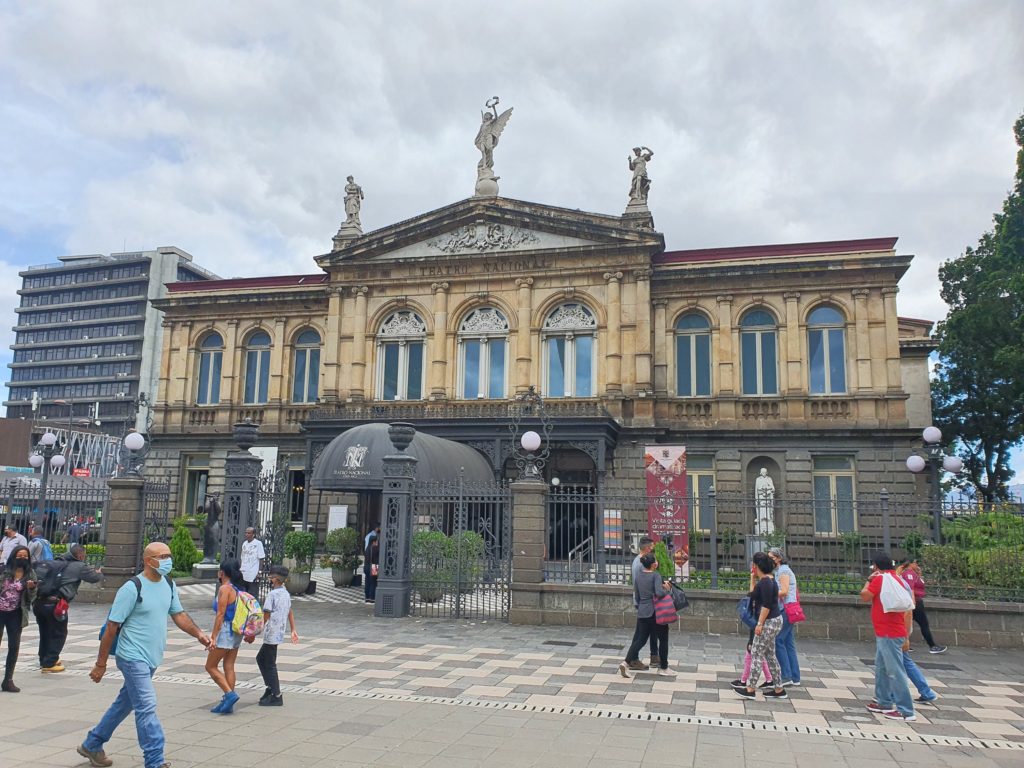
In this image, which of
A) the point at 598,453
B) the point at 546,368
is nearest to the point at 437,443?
the point at 598,453

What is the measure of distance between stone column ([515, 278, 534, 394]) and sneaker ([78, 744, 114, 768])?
22289mm

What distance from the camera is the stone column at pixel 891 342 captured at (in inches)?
1043

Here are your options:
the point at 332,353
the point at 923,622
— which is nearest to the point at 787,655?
the point at 923,622

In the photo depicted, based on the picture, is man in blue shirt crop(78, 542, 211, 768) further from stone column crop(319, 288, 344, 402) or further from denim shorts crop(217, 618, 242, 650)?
stone column crop(319, 288, 344, 402)

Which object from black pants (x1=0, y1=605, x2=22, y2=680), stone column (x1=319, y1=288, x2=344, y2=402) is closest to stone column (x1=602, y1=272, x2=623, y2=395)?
stone column (x1=319, y1=288, x2=344, y2=402)

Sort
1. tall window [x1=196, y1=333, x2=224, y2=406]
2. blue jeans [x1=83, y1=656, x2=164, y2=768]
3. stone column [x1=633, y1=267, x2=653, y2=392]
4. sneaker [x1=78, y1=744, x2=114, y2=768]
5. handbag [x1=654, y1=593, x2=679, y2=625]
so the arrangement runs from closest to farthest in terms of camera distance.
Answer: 1. blue jeans [x1=83, y1=656, x2=164, y2=768]
2. sneaker [x1=78, y1=744, x2=114, y2=768]
3. handbag [x1=654, y1=593, x2=679, y2=625]
4. stone column [x1=633, y1=267, x2=653, y2=392]
5. tall window [x1=196, y1=333, x2=224, y2=406]

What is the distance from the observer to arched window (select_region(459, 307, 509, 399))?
29.5 m

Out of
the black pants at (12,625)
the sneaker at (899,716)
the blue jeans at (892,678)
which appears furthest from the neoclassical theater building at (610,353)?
the black pants at (12,625)

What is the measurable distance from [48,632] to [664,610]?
26.9 ft

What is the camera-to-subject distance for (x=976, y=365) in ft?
107

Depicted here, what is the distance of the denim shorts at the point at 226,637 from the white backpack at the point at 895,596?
284 inches

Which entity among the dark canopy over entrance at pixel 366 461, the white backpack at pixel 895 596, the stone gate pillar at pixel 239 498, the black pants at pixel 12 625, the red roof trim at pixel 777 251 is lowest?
the black pants at pixel 12 625

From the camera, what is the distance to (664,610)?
10.8 m

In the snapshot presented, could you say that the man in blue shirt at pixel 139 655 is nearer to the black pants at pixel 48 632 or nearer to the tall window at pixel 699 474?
the black pants at pixel 48 632
